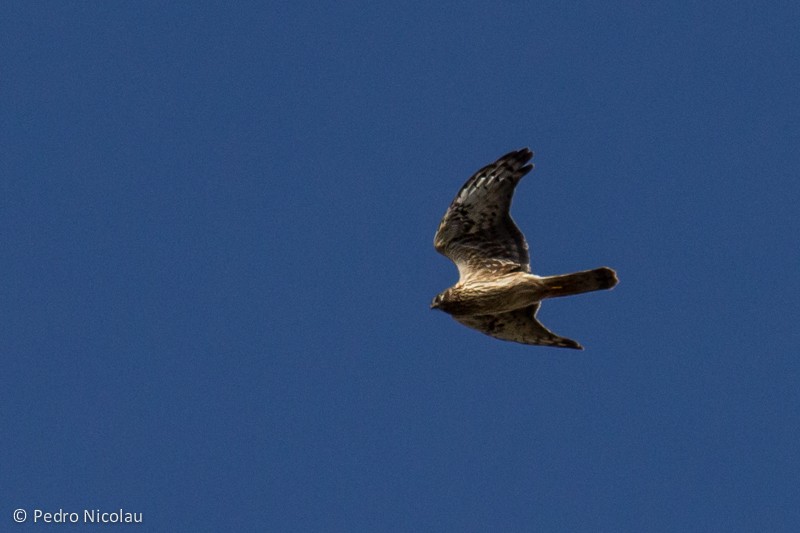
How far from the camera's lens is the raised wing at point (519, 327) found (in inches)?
665

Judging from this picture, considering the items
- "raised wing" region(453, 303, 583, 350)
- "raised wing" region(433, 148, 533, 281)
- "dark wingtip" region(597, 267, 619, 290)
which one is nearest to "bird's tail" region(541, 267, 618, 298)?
"dark wingtip" region(597, 267, 619, 290)

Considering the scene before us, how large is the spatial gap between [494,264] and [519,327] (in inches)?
49.6

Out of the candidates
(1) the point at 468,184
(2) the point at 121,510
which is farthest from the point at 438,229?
(2) the point at 121,510

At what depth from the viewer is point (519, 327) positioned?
17.0 metres

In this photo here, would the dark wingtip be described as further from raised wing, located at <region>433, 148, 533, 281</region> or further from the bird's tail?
raised wing, located at <region>433, 148, 533, 281</region>

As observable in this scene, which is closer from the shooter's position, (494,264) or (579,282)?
(579,282)

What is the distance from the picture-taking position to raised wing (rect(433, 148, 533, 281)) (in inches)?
629

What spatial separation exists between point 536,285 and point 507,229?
1.28 metres

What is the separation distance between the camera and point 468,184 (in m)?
16.1

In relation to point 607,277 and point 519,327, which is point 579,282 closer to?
point 607,277

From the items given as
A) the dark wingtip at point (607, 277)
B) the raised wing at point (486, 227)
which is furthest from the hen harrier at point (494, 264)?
the dark wingtip at point (607, 277)

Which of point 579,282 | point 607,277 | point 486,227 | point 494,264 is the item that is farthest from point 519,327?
point 607,277

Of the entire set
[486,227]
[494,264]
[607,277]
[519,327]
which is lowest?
[607,277]

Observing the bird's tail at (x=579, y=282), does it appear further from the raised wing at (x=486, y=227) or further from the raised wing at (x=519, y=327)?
the raised wing at (x=519, y=327)
